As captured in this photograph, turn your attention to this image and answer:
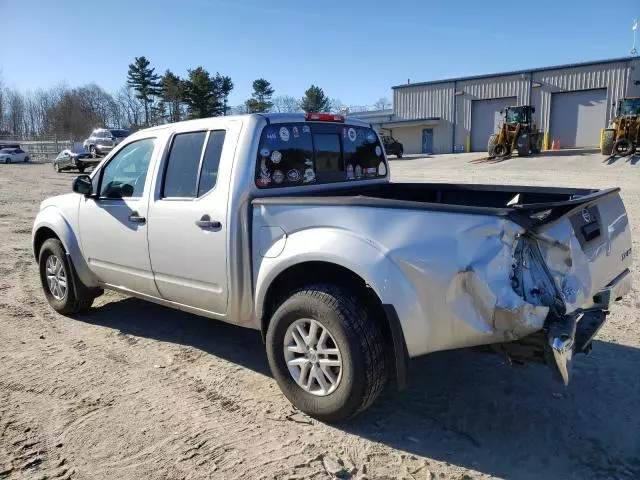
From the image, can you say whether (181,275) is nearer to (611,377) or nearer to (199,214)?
(199,214)

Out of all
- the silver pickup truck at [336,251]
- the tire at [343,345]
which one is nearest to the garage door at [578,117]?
the silver pickup truck at [336,251]

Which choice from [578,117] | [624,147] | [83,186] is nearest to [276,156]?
[83,186]

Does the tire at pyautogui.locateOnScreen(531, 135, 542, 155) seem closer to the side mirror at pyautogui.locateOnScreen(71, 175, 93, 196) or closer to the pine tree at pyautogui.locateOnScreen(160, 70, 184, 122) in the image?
the side mirror at pyautogui.locateOnScreen(71, 175, 93, 196)

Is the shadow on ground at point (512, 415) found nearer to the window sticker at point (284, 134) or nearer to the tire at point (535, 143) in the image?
the window sticker at point (284, 134)

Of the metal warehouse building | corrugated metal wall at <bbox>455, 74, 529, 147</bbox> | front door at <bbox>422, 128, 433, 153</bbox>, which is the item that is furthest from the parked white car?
corrugated metal wall at <bbox>455, 74, 529, 147</bbox>

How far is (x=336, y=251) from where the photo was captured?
3.13m

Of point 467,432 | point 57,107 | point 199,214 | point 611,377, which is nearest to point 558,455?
point 467,432

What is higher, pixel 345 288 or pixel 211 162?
pixel 211 162

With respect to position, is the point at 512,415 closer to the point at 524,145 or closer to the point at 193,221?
the point at 193,221

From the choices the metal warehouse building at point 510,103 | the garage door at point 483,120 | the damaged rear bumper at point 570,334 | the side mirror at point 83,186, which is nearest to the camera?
the damaged rear bumper at point 570,334

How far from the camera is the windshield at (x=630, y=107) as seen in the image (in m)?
28.1

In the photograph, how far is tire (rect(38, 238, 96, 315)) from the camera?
5.27m

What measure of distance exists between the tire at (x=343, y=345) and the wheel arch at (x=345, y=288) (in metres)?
0.08

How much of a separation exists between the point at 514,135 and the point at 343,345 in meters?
31.2
